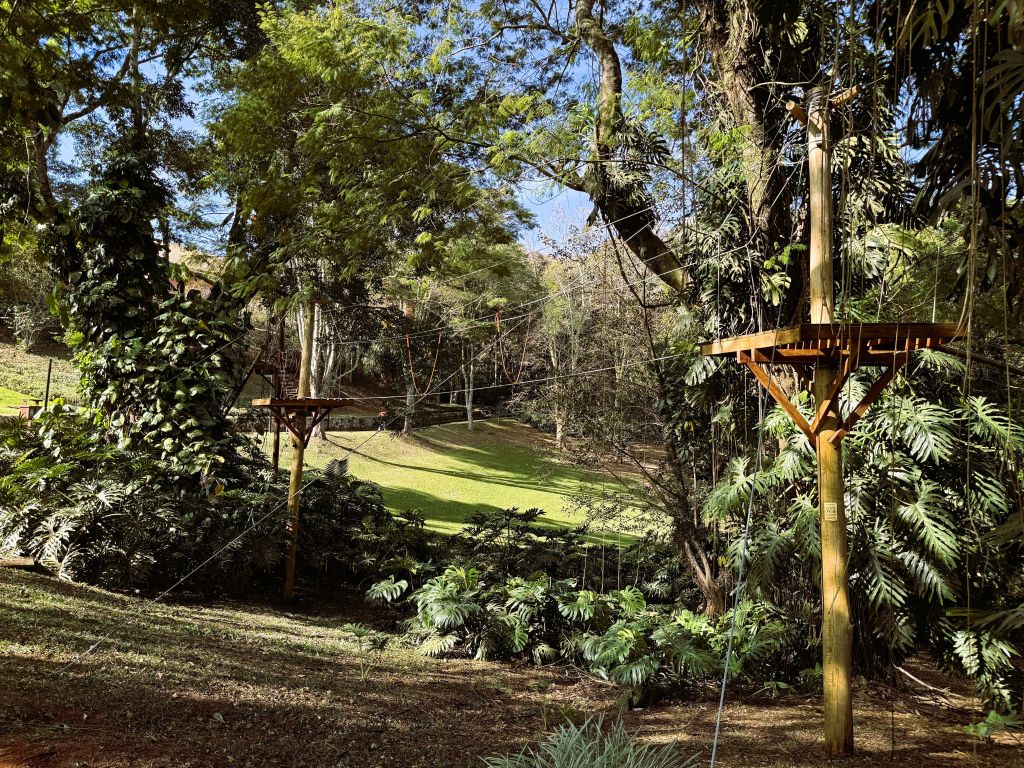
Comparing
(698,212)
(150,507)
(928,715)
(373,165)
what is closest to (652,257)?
(698,212)

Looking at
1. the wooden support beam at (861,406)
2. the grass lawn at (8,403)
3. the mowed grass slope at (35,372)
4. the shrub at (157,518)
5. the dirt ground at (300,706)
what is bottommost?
the dirt ground at (300,706)

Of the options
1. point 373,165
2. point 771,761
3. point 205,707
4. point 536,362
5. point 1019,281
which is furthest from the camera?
point 536,362

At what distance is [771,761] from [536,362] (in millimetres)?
7920

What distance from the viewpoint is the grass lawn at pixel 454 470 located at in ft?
42.7

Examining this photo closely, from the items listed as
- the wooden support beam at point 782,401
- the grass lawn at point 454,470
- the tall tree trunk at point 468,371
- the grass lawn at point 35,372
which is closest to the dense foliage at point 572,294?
the wooden support beam at point 782,401

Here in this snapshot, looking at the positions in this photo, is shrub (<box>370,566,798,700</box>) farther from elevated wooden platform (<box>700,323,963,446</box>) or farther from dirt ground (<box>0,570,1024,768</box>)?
elevated wooden platform (<box>700,323,963,446</box>)

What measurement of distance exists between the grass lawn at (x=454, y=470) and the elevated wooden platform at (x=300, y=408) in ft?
12.1

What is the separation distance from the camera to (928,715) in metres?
3.73

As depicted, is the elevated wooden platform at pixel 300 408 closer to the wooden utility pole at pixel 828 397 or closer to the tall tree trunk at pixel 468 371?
the tall tree trunk at pixel 468 371

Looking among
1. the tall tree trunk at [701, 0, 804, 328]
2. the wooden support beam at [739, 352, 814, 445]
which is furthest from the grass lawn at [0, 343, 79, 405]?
the wooden support beam at [739, 352, 814, 445]

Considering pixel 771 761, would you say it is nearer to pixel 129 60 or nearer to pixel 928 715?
pixel 928 715

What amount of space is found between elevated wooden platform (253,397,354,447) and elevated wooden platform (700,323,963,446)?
4256 mm

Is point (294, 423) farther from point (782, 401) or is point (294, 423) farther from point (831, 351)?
point (831, 351)

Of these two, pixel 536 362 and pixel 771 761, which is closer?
pixel 771 761
